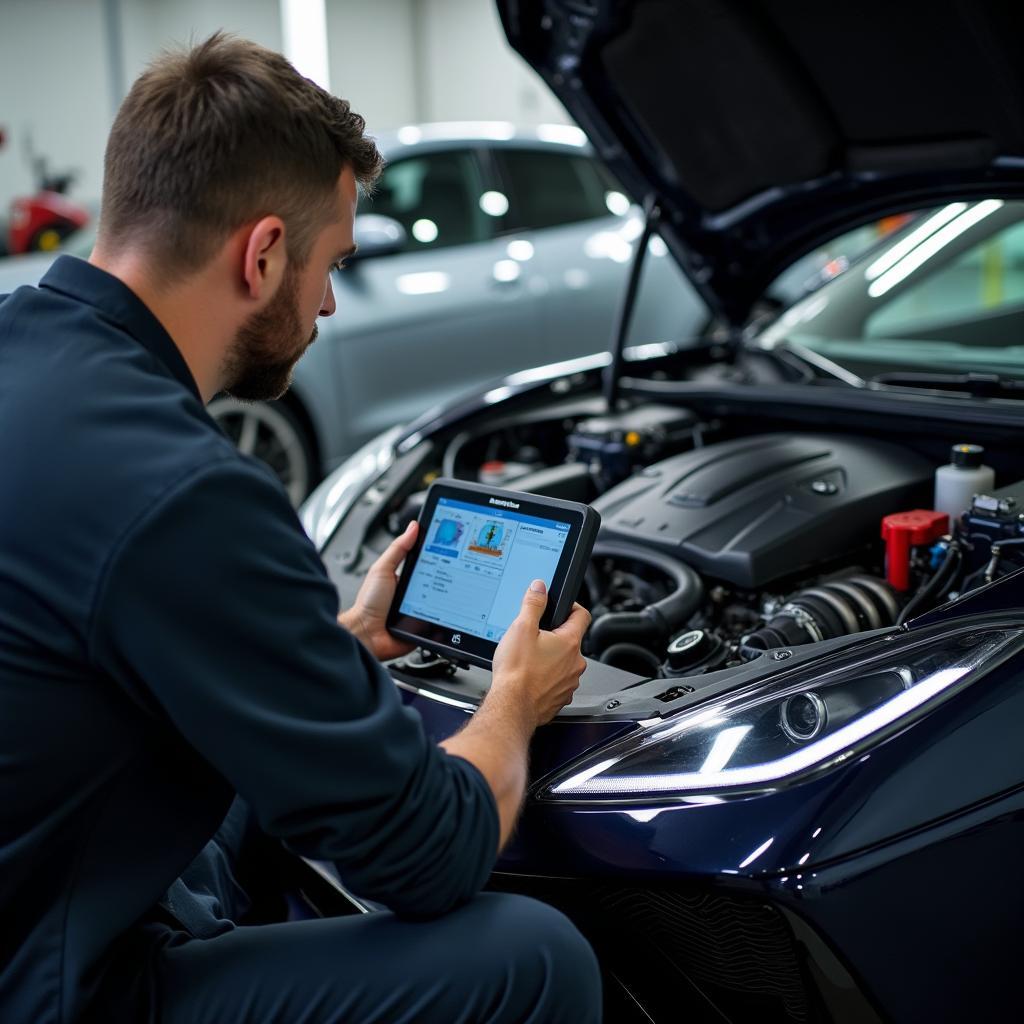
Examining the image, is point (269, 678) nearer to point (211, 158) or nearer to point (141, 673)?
point (141, 673)

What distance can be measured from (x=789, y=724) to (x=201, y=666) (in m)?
0.68

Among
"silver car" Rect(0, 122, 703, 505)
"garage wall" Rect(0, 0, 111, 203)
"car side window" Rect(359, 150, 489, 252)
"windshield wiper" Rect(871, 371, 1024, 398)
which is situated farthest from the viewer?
"garage wall" Rect(0, 0, 111, 203)

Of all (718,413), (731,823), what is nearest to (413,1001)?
(731,823)

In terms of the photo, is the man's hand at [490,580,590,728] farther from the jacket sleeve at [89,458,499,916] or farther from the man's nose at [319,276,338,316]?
the man's nose at [319,276,338,316]

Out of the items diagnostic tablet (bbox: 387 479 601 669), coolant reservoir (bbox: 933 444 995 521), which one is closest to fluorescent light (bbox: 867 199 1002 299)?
coolant reservoir (bbox: 933 444 995 521)

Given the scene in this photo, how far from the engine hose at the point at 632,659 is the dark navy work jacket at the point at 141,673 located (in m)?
0.65

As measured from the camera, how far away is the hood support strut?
256 centimetres

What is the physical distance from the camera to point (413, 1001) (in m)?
1.16

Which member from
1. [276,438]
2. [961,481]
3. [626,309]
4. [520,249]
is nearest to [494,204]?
[520,249]

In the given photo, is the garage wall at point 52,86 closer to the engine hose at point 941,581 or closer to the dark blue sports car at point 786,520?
the dark blue sports car at point 786,520

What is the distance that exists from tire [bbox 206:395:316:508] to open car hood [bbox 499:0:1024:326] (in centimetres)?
170

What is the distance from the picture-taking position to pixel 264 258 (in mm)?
1198

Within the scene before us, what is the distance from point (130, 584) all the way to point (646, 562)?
1.08 metres

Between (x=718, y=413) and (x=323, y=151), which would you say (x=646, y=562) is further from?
(x=323, y=151)
